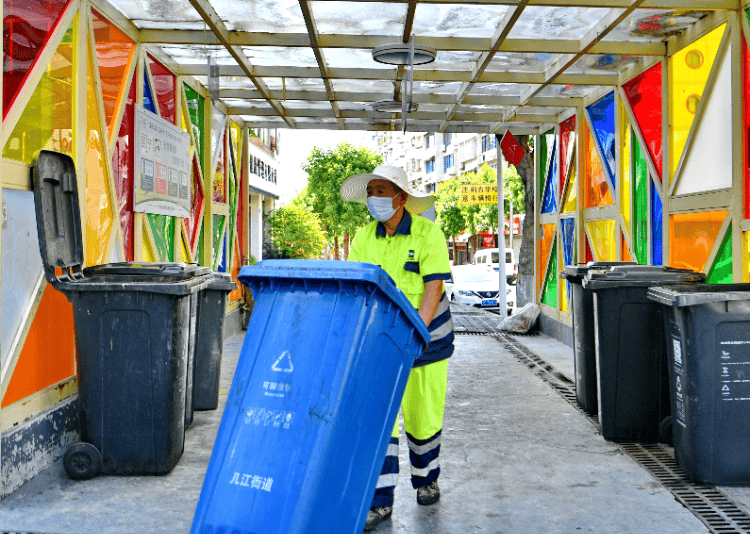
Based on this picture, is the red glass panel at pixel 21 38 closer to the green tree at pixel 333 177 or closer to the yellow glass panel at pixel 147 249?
the yellow glass panel at pixel 147 249

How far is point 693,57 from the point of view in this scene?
738cm

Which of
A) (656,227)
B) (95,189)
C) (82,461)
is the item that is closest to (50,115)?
(95,189)

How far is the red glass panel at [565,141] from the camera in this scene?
A: 11734mm

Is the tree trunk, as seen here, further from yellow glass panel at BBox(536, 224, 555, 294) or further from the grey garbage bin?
the grey garbage bin

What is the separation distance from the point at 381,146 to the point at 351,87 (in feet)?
279

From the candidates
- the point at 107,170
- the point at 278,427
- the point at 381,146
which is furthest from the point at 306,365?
the point at 381,146

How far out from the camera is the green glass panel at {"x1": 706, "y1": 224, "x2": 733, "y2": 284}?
654 centimetres

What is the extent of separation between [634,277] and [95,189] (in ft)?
14.6

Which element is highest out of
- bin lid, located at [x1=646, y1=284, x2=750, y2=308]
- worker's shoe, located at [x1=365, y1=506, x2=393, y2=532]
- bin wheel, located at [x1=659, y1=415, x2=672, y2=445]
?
bin lid, located at [x1=646, y1=284, x2=750, y2=308]

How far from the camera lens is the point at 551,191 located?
13.2 metres

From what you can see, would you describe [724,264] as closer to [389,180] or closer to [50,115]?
[389,180]

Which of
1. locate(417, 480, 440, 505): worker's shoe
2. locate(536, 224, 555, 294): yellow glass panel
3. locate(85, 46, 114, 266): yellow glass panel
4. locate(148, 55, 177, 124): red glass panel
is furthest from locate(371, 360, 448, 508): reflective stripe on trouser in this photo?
locate(536, 224, 555, 294): yellow glass panel

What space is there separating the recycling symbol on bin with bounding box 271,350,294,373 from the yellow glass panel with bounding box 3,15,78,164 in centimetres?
273

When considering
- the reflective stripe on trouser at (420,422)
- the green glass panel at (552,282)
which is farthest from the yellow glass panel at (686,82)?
the green glass panel at (552,282)
